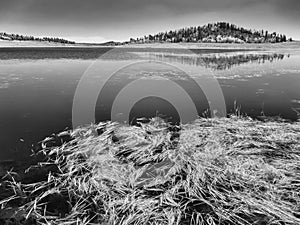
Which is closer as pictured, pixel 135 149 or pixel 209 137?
pixel 135 149

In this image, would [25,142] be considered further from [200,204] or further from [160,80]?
[160,80]

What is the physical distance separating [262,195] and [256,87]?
1170cm

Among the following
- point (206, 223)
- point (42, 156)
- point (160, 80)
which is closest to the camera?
point (206, 223)

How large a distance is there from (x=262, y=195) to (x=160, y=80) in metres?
12.9

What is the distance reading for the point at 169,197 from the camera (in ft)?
13.7

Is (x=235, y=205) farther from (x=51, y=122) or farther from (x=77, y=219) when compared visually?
(x=51, y=122)

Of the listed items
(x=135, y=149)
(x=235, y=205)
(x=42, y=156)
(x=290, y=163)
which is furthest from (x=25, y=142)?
(x=290, y=163)

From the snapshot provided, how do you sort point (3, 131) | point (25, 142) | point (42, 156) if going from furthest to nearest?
point (3, 131) < point (25, 142) < point (42, 156)

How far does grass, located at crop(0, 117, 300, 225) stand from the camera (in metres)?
3.83

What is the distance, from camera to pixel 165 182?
4688 millimetres

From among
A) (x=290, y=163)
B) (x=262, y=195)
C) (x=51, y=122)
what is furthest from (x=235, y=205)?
(x=51, y=122)

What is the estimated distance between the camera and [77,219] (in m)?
3.73

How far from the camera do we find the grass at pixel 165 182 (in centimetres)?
383

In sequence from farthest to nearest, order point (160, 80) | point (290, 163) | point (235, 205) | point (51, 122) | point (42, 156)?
1. point (160, 80)
2. point (51, 122)
3. point (42, 156)
4. point (290, 163)
5. point (235, 205)
